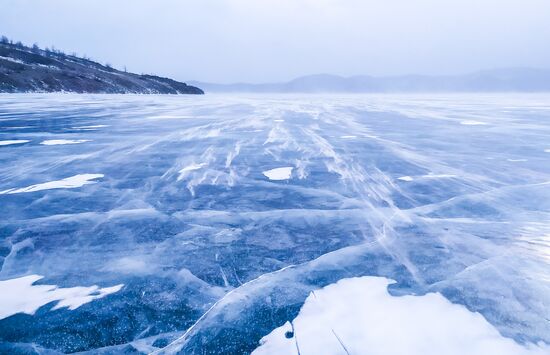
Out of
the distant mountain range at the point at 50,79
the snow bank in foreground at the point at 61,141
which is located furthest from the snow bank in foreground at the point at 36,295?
the distant mountain range at the point at 50,79

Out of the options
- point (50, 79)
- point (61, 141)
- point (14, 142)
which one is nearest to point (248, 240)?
point (61, 141)

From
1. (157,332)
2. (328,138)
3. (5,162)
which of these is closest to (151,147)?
(5,162)

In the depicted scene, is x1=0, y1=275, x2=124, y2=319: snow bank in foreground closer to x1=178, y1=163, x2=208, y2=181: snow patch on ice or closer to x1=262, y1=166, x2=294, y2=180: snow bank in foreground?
x1=178, y1=163, x2=208, y2=181: snow patch on ice

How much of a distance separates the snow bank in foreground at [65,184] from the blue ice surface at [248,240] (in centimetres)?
16

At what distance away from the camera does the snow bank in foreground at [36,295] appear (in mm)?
1964

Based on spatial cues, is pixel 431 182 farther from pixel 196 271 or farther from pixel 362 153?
pixel 196 271

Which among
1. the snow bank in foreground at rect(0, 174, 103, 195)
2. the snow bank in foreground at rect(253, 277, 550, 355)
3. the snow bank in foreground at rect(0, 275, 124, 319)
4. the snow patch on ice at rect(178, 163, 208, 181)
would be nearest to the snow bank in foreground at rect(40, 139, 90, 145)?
the snow bank in foreground at rect(0, 174, 103, 195)

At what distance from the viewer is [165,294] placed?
→ 82.4 inches

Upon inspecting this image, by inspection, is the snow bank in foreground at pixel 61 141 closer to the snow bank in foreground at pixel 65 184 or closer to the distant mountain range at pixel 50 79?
the snow bank in foreground at pixel 65 184

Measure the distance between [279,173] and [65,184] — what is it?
102 inches

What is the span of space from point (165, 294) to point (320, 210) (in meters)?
1.81

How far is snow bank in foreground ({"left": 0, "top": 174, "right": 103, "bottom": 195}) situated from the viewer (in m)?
4.06

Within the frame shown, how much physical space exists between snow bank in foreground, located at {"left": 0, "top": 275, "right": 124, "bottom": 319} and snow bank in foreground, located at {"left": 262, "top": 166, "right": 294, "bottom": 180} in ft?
9.35

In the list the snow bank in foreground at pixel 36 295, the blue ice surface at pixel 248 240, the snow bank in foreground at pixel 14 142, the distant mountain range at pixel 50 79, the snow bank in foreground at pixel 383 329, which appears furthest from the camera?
the distant mountain range at pixel 50 79
